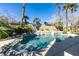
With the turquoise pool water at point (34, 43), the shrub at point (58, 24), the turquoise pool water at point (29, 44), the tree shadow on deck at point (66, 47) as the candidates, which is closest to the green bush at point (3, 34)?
the turquoise pool water at point (29, 44)

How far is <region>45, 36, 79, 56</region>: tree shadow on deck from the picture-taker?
8.59 metres

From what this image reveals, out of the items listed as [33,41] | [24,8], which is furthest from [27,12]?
[33,41]

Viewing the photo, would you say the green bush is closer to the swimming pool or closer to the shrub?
the swimming pool

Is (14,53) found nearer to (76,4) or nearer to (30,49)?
(30,49)

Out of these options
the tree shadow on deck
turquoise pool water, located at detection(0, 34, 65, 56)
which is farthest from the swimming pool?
the tree shadow on deck

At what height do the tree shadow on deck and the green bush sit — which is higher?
the green bush

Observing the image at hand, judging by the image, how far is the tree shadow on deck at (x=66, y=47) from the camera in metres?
8.59

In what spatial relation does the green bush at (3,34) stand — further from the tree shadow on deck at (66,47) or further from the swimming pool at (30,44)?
the tree shadow on deck at (66,47)

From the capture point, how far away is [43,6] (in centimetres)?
854

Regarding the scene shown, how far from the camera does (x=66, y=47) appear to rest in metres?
8.64

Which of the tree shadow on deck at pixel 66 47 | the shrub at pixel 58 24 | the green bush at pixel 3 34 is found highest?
→ the shrub at pixel 58 24

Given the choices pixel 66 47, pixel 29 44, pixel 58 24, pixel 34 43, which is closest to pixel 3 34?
pixel 29 44

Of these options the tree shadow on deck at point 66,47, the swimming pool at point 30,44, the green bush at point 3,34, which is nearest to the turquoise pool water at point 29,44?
the swimming pool at point 30,44

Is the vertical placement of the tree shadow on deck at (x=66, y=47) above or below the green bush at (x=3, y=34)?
below
